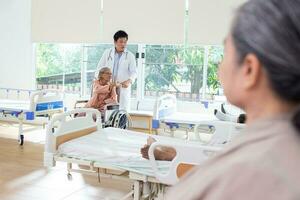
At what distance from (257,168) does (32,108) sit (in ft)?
15.1

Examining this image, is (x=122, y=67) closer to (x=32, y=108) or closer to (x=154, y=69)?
(x=32, y=108)

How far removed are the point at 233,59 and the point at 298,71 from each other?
11 centimetres

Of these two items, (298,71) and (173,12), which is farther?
(173,12)

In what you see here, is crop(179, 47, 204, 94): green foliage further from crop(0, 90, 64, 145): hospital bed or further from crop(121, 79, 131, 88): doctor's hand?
crop(0, 90, 64, 145): hospital bed

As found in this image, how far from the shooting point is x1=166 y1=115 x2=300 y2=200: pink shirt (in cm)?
53

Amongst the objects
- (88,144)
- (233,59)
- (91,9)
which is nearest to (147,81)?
(91,9)

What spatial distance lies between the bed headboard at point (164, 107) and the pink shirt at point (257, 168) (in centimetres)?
376

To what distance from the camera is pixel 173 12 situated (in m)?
5.69

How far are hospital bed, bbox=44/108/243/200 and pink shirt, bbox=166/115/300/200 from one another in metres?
1.51

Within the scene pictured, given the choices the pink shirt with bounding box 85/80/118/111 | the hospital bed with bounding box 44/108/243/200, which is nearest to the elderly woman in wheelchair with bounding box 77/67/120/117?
the pink shirt with bounding box 85/80/118/111

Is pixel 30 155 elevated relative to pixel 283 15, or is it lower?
lower

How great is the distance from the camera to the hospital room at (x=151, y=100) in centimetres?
58

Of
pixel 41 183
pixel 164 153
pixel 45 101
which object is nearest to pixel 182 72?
pixel 45 101

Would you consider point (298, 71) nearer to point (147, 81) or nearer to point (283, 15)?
point (283, 15)
